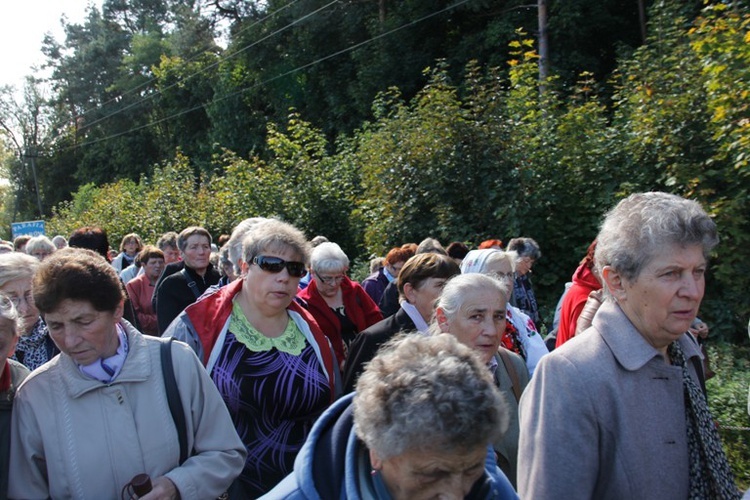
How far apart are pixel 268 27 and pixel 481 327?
32.5 metres

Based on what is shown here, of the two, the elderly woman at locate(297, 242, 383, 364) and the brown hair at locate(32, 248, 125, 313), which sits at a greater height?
the brown hair at locate(32, 248, 125, 313)

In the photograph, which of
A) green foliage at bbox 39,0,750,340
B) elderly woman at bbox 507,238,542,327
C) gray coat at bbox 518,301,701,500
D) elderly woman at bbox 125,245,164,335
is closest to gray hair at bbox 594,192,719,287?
gray coat at bbox 518,301,701,500

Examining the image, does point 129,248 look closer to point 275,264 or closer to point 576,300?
point 275,264

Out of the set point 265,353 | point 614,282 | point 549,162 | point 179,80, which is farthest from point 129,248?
point 179,80

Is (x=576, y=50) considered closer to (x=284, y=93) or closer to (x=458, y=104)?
(x=458, y=104)

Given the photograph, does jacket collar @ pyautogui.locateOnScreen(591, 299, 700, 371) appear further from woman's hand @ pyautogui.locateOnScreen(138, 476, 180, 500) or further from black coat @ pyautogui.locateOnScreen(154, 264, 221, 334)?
black coat @ pyautogui.locateOnScreen(154, 264, 221, 334)

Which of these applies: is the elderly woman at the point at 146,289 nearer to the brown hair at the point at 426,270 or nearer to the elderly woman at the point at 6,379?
the brown hair at the point at 426,270

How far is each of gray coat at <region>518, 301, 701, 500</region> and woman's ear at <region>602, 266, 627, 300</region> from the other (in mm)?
144

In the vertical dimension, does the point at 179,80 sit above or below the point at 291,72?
above

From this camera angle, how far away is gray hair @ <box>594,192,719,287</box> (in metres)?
2.46

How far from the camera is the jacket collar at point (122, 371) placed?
8.76 feet

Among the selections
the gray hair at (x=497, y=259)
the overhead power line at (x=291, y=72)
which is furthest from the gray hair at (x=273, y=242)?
the overhead power line at (x=291, y=72)

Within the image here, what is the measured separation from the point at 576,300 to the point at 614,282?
1870 millimetres

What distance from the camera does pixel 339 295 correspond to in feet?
18.7
